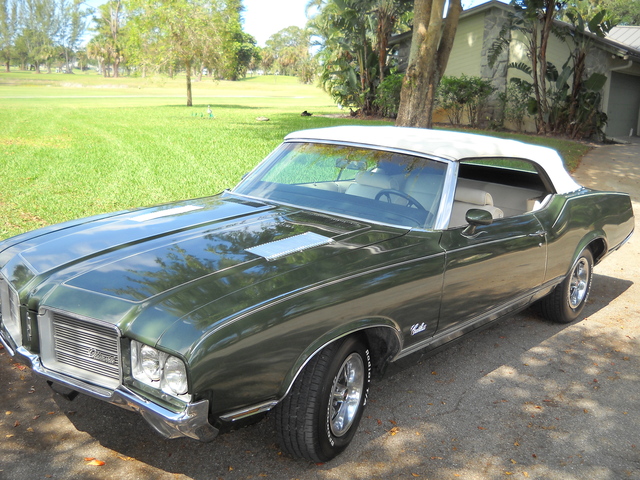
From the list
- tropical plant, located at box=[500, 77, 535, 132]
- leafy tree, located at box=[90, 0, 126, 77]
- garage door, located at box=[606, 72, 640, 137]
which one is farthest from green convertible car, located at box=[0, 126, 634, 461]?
leafy tree, located at box=[90, 0, 126, 77]

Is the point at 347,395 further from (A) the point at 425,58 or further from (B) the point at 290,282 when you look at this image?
(A) the point at 425,58

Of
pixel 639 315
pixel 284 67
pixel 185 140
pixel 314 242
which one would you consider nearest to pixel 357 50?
pixel 185 140

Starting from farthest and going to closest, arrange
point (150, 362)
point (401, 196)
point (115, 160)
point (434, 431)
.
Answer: point (115, 160) → point (401, 196) → point (434, 431) → point (150, 362)

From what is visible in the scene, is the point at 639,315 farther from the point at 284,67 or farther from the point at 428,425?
the point at 284,67

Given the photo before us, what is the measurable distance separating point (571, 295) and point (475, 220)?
84.7 inches

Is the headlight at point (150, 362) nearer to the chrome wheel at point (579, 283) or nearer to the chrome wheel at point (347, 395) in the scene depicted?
the chrome wheel at point (347, 395)

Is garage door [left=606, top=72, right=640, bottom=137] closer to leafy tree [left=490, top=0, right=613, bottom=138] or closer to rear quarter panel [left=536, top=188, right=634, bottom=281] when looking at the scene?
leafy tree [left=490, top=0, right=613, bottom=138]

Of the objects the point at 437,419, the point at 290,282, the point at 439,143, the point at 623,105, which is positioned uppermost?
the point at 439,143

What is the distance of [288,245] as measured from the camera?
3.54 m

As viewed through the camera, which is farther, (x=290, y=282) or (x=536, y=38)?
(x=536, y=38)

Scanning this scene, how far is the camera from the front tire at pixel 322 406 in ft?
10.0

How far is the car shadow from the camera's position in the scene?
3.31 m

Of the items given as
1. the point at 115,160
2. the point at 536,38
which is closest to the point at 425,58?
the point at 115,160

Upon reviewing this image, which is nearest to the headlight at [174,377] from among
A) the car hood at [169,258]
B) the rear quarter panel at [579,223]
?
the car hood at [169,258]
